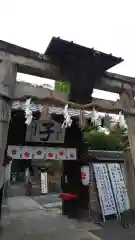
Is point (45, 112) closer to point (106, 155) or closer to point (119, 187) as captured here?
point (119, 187)

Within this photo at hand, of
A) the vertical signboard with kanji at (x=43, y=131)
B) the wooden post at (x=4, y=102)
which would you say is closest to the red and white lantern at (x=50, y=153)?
the vertical signboard with kanji at (x=43, y=131)

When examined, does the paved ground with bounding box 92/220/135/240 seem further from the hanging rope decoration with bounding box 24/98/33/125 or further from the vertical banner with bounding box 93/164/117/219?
the hanging rope decoration with bounding box 24/98/33/125

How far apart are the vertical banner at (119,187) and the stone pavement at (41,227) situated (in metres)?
2.04

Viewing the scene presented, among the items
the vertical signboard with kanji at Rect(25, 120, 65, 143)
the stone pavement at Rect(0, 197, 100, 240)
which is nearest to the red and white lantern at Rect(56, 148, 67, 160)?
the vertical signboard with kanji at Rect(25, 120, 65, 143)

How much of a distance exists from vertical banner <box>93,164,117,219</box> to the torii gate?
1161 mm

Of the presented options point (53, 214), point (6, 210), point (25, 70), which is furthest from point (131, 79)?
point (6, 210)

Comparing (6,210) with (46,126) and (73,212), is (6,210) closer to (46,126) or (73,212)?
(73,212)

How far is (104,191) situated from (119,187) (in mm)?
946

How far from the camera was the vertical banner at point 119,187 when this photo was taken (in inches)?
409

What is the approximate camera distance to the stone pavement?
7641 mm

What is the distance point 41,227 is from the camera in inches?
349

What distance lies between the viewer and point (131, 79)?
9648 mm

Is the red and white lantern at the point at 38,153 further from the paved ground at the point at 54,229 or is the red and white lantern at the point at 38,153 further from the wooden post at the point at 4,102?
the paved ground at the point at 54,229

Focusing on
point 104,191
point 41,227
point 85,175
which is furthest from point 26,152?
point 104,191
